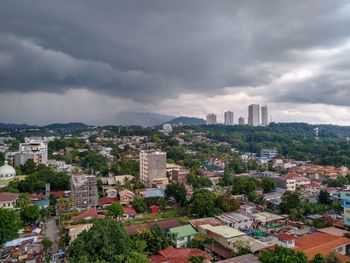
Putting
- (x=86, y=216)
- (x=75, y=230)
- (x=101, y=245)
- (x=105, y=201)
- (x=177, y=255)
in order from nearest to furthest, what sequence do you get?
1. (x=101, y=245)
2. (x=177, y=255)
3. (x=75, y=230)
4. (x=86, y=216)
5. (x=105, y=201)

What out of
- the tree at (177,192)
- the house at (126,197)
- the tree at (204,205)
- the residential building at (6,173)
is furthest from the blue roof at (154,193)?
the residential building at (6,173)

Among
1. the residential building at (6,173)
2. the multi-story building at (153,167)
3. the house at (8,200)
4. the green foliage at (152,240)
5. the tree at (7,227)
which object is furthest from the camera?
the multi-story building at (153,167)

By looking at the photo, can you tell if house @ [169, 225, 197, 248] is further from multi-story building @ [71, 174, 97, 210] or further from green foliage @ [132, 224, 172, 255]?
multi-story building @ [71, 174, 97, 210]

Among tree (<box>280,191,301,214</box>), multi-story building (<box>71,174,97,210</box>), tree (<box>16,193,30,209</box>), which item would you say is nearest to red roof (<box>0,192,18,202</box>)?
tree (<box>16,193,30,209</box>)

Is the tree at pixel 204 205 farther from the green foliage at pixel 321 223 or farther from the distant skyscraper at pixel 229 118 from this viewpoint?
the distant skyscraper at pixel 229 118

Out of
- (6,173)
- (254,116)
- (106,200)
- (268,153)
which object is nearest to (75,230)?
(106,200)

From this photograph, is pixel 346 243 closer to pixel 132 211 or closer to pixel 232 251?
pixel 232 251

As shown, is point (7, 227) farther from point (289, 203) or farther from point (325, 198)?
point (325, 198)
